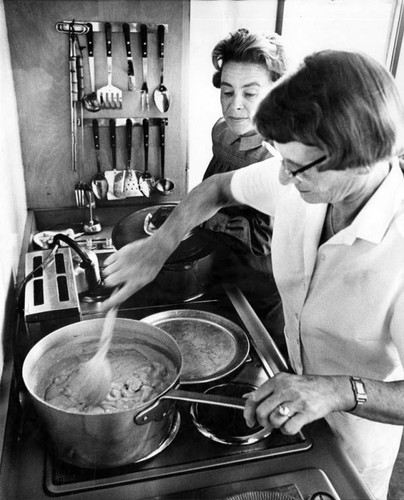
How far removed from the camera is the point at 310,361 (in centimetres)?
133

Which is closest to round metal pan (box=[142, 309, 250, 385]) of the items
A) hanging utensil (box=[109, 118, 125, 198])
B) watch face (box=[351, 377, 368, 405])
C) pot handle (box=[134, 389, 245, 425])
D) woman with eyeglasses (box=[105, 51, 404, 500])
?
woman with eyeglasses (box=[105, 51, 404, 500])

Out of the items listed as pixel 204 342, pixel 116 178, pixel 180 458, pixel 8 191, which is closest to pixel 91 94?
pixel 116 178

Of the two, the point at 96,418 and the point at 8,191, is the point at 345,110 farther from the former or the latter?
the point at 8,191

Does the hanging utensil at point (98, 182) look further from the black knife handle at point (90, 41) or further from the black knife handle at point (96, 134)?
the black knife handle at point (90, 41)

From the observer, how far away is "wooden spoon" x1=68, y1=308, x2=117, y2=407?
1107mm

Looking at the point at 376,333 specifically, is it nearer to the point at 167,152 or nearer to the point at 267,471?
the point at 267,471

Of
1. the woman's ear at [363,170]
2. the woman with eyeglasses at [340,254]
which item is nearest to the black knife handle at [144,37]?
the woman with eyeglasses at [340,254]

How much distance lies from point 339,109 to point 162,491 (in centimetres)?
83

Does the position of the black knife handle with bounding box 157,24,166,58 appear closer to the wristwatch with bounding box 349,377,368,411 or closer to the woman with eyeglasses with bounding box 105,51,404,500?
the woman with eyeglasses with bounding box 105,51,404,500

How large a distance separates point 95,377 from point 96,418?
0.81 ft

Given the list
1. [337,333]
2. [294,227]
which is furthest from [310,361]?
[294,227]

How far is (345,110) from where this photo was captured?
36.2 inches

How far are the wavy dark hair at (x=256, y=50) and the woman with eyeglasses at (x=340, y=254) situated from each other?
689mm

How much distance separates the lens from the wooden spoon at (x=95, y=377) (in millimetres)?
1107
